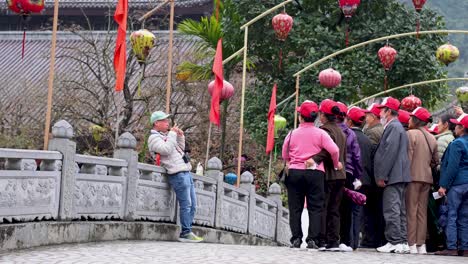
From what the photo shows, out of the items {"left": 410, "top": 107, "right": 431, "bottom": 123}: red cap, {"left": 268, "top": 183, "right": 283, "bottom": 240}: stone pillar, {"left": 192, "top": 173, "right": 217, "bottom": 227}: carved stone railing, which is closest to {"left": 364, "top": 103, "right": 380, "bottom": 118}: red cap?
{"left": 410, "top": 107, "right": 431, "bottom": 123}: red cap

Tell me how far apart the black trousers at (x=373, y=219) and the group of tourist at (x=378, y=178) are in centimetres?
1

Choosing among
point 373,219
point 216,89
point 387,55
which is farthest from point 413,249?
point 387,55

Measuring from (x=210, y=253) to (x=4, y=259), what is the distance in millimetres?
2485

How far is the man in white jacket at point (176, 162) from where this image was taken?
14.2 meters

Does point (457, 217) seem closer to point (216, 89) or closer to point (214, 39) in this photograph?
point (216, 89)

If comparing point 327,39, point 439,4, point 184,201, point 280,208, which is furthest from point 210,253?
point 439,4

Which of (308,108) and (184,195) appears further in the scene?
(184,195)

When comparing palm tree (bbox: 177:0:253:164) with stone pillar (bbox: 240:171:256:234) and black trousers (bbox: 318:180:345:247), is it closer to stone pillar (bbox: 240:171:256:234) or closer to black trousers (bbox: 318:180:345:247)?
stone pillar (bbox: 240:171:256:234)

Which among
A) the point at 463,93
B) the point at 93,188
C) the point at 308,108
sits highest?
the point at 463,93

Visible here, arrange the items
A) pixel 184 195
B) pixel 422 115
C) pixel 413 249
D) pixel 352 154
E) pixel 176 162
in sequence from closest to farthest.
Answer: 1. pixel 352 154
2. pixel 413 249
3. pixel 422 115
4. pixel 176 162
5. pixel 184 195

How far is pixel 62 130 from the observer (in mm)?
12281

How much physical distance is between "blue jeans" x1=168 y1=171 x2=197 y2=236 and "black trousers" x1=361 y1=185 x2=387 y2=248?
2432mm

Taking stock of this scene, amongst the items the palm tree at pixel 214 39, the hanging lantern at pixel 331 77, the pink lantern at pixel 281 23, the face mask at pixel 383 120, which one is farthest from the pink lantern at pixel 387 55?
the face mask at pixel 383 120

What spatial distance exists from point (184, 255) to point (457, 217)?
4.11 m
